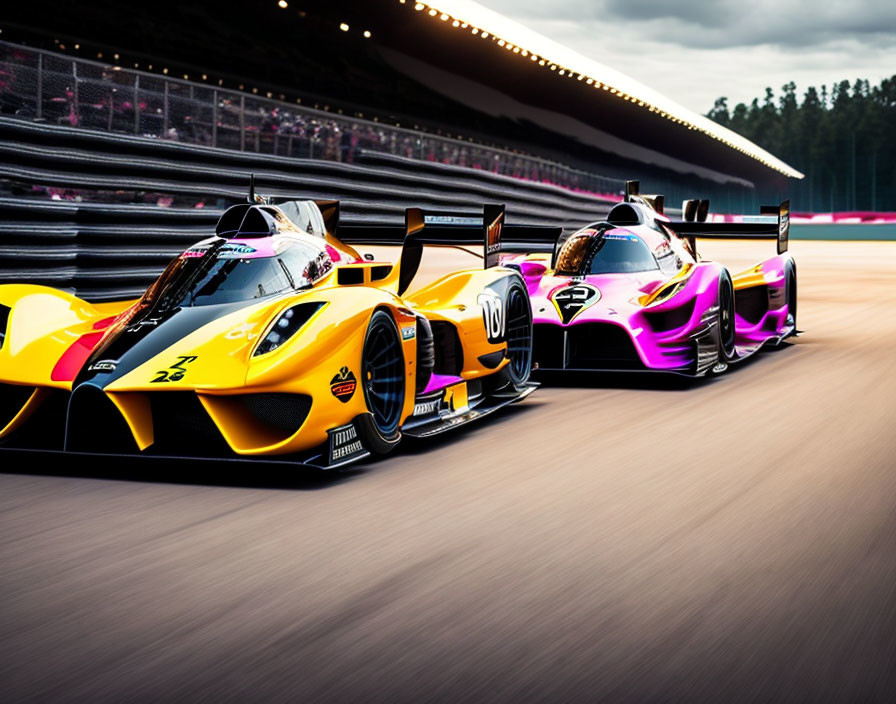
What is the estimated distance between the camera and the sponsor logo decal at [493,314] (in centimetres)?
734

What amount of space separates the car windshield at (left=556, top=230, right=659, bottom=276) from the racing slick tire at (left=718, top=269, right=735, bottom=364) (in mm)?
566

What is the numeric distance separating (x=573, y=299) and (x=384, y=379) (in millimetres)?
3097

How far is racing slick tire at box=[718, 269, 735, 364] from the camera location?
9.15 metres

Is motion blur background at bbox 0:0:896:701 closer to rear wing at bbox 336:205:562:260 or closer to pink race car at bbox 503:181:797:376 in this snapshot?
pink race car at bbox 503:181:797:376

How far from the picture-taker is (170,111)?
13172mm

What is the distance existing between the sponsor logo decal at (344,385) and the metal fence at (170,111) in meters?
6.45

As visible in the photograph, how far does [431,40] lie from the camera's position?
24.5 m

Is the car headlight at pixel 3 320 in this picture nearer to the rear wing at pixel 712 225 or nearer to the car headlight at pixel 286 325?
the car headlight at pixel 286 325

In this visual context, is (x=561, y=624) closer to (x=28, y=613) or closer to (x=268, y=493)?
(x=28, y=613)

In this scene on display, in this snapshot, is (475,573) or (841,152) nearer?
(475,573)

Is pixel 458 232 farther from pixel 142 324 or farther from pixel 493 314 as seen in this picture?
pixel 142 324

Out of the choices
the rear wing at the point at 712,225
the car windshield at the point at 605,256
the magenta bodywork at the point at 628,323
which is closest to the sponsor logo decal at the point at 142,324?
the magenta bodywork at the point at 628,323

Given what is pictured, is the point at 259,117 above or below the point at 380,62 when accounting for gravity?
below

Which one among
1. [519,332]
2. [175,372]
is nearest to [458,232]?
[519,332]
